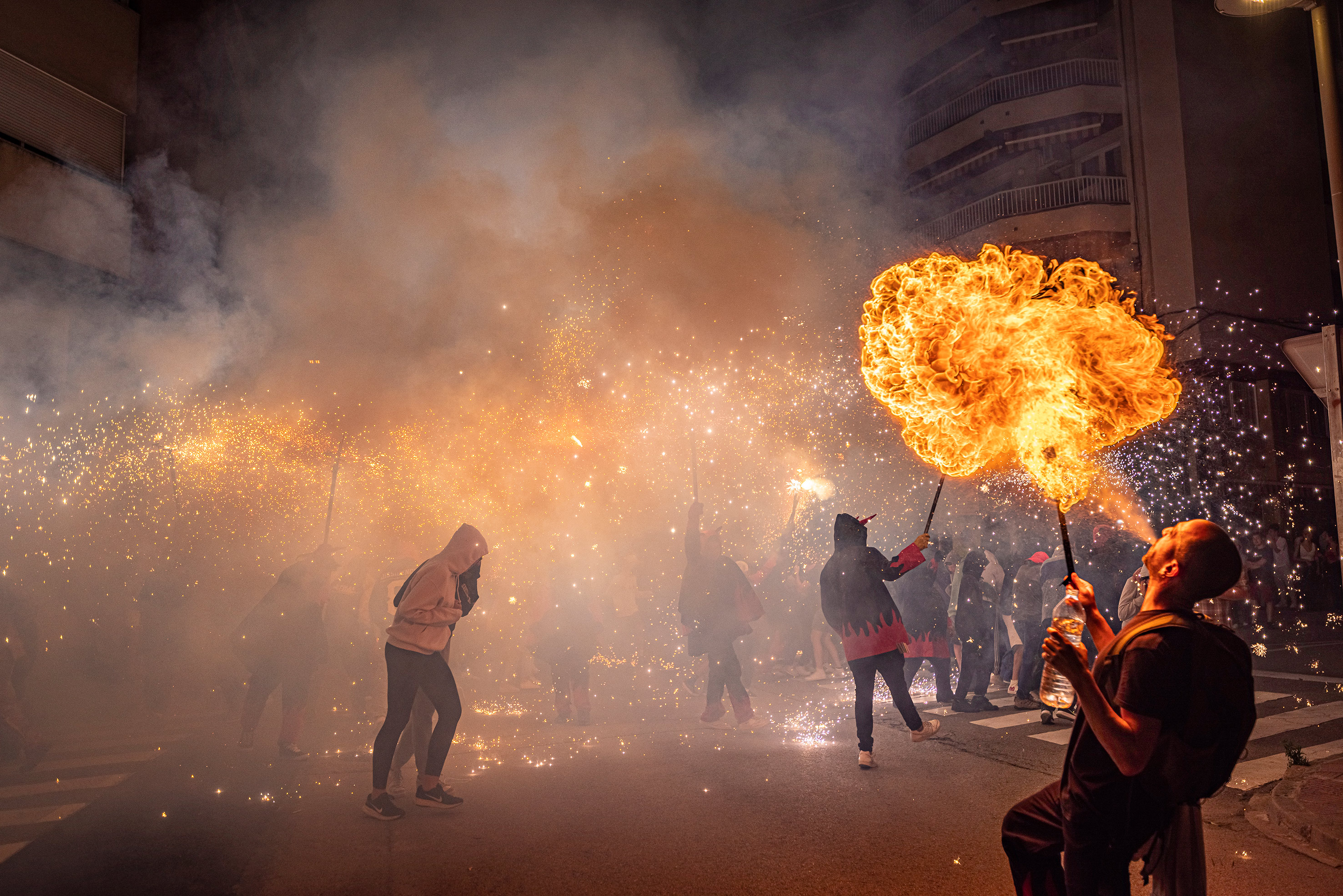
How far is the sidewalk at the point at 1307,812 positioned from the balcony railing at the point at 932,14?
2282 centimetres

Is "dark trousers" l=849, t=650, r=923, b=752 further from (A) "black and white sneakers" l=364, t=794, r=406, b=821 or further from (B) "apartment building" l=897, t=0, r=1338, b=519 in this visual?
(B) "apartment building" l=897, t=0, r=1338, b=519

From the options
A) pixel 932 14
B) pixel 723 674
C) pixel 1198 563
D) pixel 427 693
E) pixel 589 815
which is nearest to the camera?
pixel 1198 563

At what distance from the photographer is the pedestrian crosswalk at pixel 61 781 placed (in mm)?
4238

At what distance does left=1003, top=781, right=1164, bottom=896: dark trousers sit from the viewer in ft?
6.31

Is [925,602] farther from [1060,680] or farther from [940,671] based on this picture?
[1060,680]

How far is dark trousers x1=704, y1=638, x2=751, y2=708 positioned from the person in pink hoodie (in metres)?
2.76

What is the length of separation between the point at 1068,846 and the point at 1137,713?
43 centimetres

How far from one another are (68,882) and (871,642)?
442cm

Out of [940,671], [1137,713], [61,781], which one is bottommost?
[61,781]

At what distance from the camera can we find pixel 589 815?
4211 millimetres

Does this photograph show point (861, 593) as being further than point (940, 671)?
No

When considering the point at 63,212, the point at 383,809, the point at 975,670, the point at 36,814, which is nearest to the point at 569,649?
the point at 383,809

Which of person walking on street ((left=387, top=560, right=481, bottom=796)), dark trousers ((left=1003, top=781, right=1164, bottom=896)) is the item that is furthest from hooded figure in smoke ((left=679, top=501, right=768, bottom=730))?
dark trousers ((left=1003, top=781, right=1164, bottom=896))

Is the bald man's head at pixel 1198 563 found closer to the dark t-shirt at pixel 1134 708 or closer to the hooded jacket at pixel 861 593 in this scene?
the dark t-shirt at pixel 1134 708
